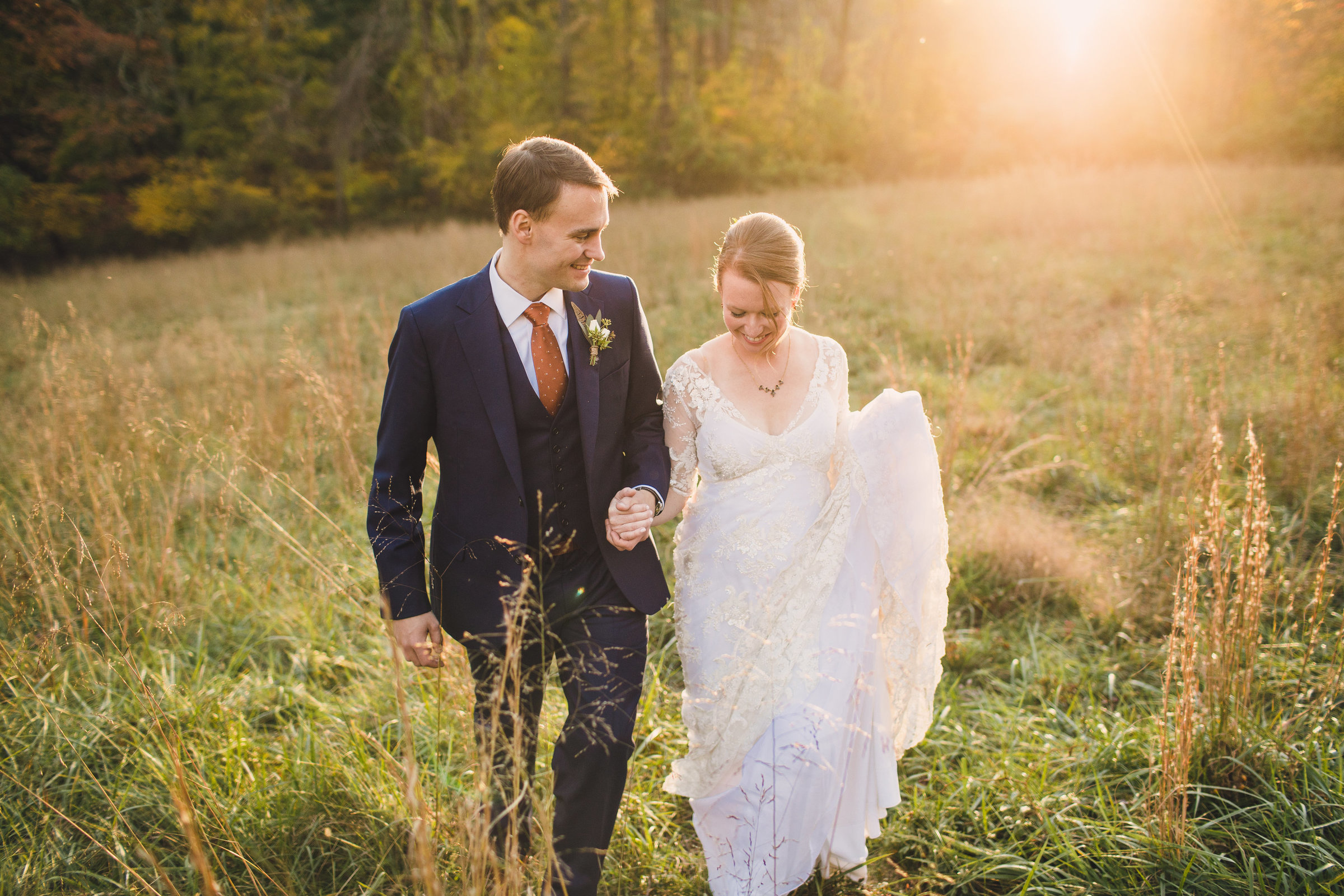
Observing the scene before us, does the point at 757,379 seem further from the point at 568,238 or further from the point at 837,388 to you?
the point at 568,238

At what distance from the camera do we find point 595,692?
2.05 m

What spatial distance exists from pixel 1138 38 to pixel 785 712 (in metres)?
30.5

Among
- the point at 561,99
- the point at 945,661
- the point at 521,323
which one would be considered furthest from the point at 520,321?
the point at 561,99

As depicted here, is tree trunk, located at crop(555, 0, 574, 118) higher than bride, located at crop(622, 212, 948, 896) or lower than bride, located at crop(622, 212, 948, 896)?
higher

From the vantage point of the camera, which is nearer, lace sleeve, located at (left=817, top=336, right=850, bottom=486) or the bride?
the bride

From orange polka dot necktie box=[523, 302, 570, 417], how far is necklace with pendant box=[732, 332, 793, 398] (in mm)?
771

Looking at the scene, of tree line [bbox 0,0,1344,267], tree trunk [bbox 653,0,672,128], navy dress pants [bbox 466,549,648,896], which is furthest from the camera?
tree trunk [bbox 653,0,672,128]

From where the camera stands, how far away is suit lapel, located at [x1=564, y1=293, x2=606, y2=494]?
2.13 m

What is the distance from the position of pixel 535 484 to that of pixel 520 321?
0.50 m

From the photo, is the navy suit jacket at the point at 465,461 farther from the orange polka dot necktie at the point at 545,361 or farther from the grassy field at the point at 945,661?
the grassy field at the point at 945,661

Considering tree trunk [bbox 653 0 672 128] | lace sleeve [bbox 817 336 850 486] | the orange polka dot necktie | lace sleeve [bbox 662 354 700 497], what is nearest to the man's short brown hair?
the orange polka dot necktie

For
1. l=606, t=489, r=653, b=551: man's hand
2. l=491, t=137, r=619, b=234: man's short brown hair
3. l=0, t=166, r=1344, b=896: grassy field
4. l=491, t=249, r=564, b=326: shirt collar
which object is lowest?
l=0, t=166, r=1344, b=896: grassy field

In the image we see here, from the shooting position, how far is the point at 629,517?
2.06 m

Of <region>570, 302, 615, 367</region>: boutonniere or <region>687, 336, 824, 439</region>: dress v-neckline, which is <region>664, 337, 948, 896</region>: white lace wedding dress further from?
<region>570, 302, 615, 367</region>: boutonniere
